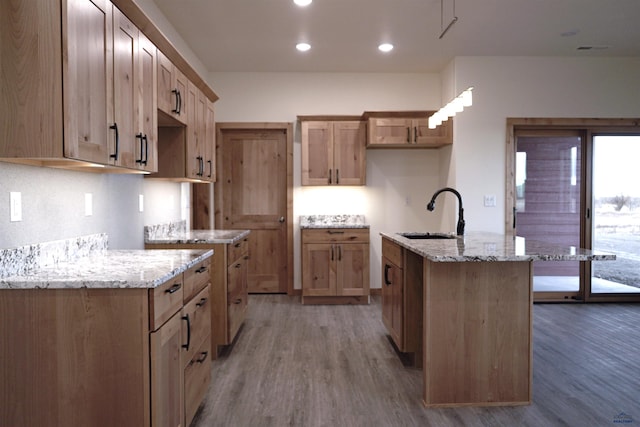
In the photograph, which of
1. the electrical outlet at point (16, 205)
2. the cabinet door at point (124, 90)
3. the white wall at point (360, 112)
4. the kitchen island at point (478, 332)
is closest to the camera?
the electrical outlet at point (16, 205)

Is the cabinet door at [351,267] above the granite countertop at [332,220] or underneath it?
underneath

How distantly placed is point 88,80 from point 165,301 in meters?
0.94

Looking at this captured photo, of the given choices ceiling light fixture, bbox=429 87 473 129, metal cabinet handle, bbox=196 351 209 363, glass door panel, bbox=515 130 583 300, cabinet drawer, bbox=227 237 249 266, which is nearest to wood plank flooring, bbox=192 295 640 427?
metal cabinet handle, bbox=196 351 209 363

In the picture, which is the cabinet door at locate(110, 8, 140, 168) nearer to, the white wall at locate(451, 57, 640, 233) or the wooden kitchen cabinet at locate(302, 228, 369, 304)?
the wooden kitchen cabinet at locate(302, 228, 369, 304)

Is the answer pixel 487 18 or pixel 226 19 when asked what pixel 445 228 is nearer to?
pixel 487 18

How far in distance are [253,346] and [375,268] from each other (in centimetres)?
239

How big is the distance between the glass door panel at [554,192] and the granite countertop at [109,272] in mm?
4042

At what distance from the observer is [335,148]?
5199mm

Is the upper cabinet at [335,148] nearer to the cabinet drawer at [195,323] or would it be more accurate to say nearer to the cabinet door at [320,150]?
the cabinet door at [320,150]

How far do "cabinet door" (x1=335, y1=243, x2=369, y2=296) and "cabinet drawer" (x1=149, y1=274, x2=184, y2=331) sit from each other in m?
3.06

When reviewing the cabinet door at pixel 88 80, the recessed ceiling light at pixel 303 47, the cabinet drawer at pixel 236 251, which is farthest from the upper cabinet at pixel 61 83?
the recessed ceiling light at pixel 303 47

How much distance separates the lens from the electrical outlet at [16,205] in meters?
1.82

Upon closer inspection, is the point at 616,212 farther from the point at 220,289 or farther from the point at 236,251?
the point at 220,289

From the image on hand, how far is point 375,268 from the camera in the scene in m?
5.59
